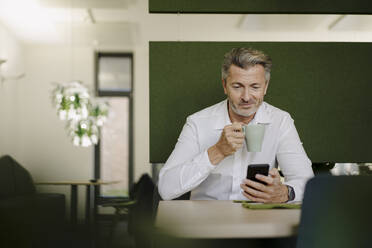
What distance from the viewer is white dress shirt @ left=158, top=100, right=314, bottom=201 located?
4.95 feet

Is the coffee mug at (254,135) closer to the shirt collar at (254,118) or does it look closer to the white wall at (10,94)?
the shirt collar at (254,118)

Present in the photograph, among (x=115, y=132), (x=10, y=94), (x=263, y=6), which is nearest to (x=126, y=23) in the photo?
(x=115, y=132)

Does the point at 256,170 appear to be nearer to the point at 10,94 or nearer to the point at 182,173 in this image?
the point at 182,173

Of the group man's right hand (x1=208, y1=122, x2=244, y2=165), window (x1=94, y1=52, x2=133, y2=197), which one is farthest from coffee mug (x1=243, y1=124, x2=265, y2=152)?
window (x1=94, y1=52, x2=133, y2=197)

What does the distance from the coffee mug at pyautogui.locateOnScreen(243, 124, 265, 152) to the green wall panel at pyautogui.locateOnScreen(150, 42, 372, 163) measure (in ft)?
2.61

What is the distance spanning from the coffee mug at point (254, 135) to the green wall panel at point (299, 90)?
0.80 meters

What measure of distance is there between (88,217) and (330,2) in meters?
4.39

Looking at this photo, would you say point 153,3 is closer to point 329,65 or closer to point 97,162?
point 329,65

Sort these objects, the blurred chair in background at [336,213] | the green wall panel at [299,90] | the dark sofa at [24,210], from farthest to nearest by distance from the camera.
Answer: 1. the dark sofa at [24,210]
2. the green wall panel at [299,90]
3. the blurred chair in background at [336,213]

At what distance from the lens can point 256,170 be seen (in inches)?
46.1

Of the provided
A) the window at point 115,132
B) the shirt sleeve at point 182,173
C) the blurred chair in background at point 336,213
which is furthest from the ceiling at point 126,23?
the blurred chair in background at point 336,213

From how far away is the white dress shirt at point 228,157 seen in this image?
1509mm

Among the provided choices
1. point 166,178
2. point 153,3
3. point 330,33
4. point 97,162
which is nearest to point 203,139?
point 166,178

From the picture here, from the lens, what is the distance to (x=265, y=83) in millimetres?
1595
